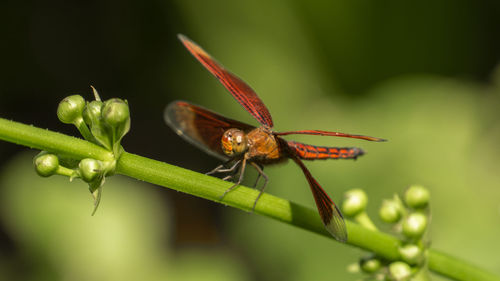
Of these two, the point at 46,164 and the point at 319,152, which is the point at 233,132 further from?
the point at 46,164

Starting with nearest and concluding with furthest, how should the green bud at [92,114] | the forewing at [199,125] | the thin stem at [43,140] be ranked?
the thin stem at [43,140] < the green bud at [92,114] < the forewing at [199,125]

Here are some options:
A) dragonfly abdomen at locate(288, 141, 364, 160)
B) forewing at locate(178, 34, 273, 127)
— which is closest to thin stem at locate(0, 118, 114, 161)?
forewing at locate(178, 34, 273, 127)

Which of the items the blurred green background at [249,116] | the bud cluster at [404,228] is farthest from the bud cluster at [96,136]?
the blurred green background at [249,116]

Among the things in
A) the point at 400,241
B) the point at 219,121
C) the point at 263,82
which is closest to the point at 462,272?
the point at 400,241

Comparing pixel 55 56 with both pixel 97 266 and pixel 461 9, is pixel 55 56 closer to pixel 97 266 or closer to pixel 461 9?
pixel 97 266

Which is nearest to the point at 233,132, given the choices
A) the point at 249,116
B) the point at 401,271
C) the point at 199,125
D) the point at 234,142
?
the point at 234,142

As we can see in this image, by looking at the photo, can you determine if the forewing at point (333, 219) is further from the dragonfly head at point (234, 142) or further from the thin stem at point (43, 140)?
the thin stem at point (43, 140)

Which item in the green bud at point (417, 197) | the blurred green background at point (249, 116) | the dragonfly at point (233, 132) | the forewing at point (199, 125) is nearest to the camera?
the green bud at point (417, 197)
